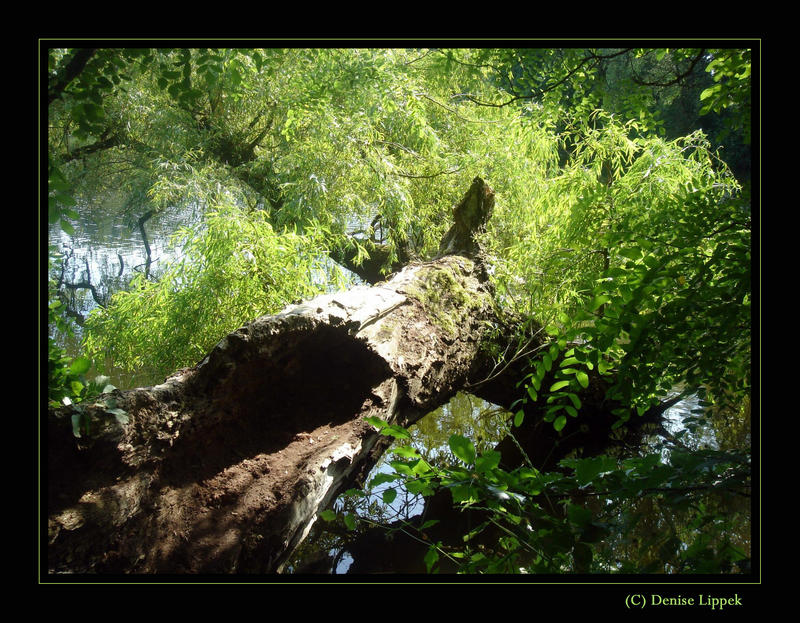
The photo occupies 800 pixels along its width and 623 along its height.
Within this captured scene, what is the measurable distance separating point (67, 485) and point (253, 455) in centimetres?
44

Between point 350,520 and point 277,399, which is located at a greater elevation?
point 277,399

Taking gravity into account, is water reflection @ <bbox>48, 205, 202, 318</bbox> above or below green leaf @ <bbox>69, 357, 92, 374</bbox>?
above

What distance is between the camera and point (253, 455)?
55.7 inches

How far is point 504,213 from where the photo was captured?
3152 mm

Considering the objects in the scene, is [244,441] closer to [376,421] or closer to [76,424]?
[76,424]

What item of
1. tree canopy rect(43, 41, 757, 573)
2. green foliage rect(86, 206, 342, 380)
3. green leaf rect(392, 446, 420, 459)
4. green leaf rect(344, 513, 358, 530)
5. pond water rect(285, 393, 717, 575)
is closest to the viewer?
green leaf rect(392, 446, 420, 459)

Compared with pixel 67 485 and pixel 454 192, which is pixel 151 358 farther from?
pixel 454 192

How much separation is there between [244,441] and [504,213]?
2.16 m

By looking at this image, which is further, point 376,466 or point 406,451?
point 376,466

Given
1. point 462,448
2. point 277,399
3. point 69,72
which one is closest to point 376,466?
point 277,399

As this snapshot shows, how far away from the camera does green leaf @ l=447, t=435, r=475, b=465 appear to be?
0.84 meters

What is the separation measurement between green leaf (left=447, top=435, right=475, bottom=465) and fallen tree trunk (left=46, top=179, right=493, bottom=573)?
588 millimetres

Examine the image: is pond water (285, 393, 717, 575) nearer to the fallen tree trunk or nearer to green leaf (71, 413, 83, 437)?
the fallen tree trunk

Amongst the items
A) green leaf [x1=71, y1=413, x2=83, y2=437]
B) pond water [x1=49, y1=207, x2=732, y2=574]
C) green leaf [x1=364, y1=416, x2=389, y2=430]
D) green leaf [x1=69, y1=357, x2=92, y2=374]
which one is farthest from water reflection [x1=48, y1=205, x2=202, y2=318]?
green leaf [x1=364, y1=416, x2=389, y2=430]
